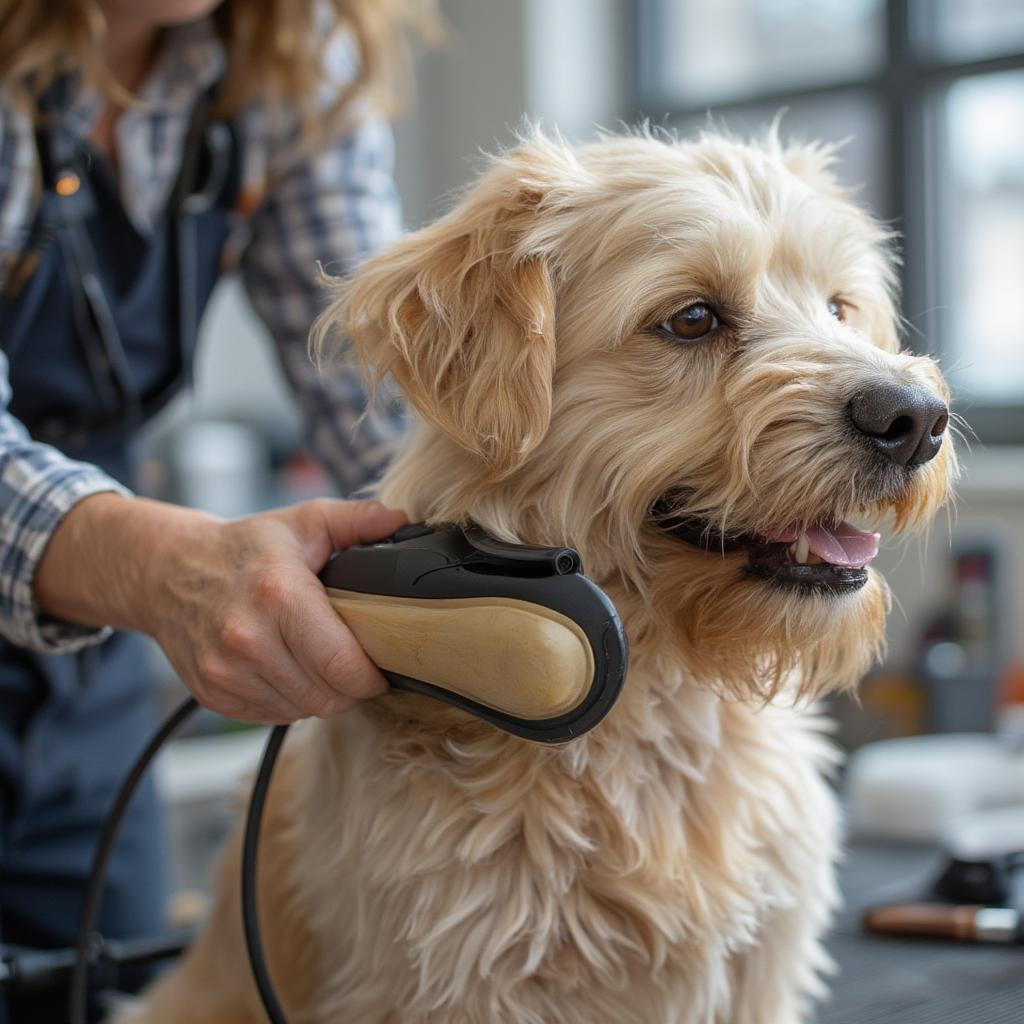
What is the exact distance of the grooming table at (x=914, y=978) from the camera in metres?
0.85

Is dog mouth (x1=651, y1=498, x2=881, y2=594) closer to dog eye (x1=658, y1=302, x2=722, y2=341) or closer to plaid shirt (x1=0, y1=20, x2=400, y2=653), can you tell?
dog eye (x1=658, y1=302, x2=722, y2=341)

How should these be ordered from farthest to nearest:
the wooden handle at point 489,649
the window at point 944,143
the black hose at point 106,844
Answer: the window at point 944,143 → the black hose at point 106,844 → the wooden handle at point 489,649

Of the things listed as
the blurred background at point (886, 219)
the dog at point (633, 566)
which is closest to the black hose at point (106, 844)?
the dog at point (633, 566)

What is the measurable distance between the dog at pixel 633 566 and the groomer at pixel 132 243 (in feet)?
1.19

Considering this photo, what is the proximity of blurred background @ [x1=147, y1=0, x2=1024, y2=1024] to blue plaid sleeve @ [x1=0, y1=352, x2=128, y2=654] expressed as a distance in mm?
840

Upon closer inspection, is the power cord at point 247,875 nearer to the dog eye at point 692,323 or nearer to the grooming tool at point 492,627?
the grooming tool at point 492,627

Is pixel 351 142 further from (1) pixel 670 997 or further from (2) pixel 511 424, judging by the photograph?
(1) pixel 670 997

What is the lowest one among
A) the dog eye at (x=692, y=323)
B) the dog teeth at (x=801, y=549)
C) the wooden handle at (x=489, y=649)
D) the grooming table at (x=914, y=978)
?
the grooming table at (x=914, y=978)

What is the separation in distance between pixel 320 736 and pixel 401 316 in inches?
11.4

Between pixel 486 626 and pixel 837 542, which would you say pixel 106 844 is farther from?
pixel 837 542

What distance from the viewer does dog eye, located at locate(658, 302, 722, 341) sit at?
0.79m

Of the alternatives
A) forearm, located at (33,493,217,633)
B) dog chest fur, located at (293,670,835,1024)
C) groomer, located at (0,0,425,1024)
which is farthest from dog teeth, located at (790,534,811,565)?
groomer, located at (0,0,425,1024)

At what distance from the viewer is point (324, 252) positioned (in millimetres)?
1195

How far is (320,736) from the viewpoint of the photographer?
0.84 m
